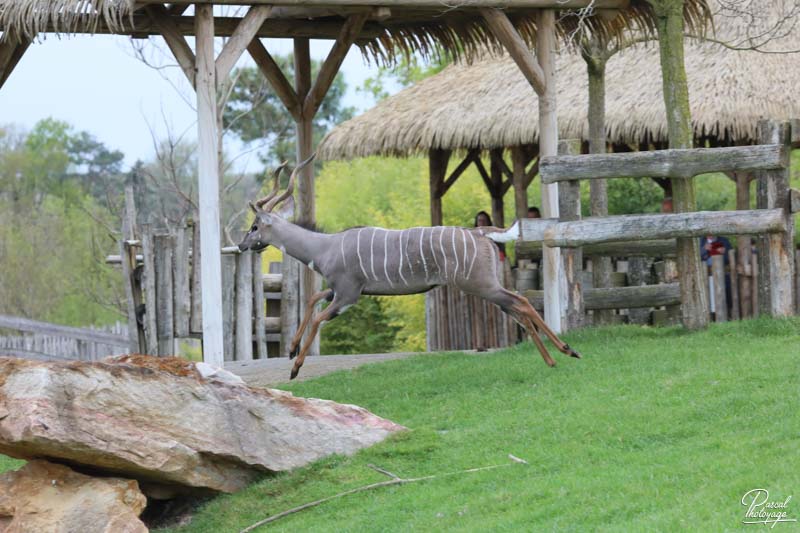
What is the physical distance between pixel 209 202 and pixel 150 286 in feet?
9.89

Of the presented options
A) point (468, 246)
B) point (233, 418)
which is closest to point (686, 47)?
point (468, 246)

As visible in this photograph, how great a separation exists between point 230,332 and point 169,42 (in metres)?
3.58

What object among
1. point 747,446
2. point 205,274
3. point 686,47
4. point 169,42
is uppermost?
point 686,47

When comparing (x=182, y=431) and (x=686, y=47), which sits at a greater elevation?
(x=686, y=47)

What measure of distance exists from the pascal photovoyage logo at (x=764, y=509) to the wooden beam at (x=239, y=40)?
17.9ft

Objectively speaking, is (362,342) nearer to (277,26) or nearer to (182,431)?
(277,26)

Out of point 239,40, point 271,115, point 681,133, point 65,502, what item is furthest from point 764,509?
point 271,115

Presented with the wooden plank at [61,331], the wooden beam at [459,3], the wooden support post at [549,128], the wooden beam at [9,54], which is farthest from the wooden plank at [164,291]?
the wooden plank at [61,331]

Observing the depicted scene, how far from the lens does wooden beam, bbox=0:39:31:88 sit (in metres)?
10.4

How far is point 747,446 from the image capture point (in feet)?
19.9

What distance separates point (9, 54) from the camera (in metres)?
Answer: 10.4

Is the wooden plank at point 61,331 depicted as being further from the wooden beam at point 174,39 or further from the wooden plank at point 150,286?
the wooden beam at point 174,39

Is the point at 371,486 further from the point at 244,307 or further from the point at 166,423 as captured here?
the point at 244,307

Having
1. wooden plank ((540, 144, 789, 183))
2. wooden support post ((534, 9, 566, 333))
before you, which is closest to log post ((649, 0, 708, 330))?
wooden plank ((540, 144, 789, 183))
